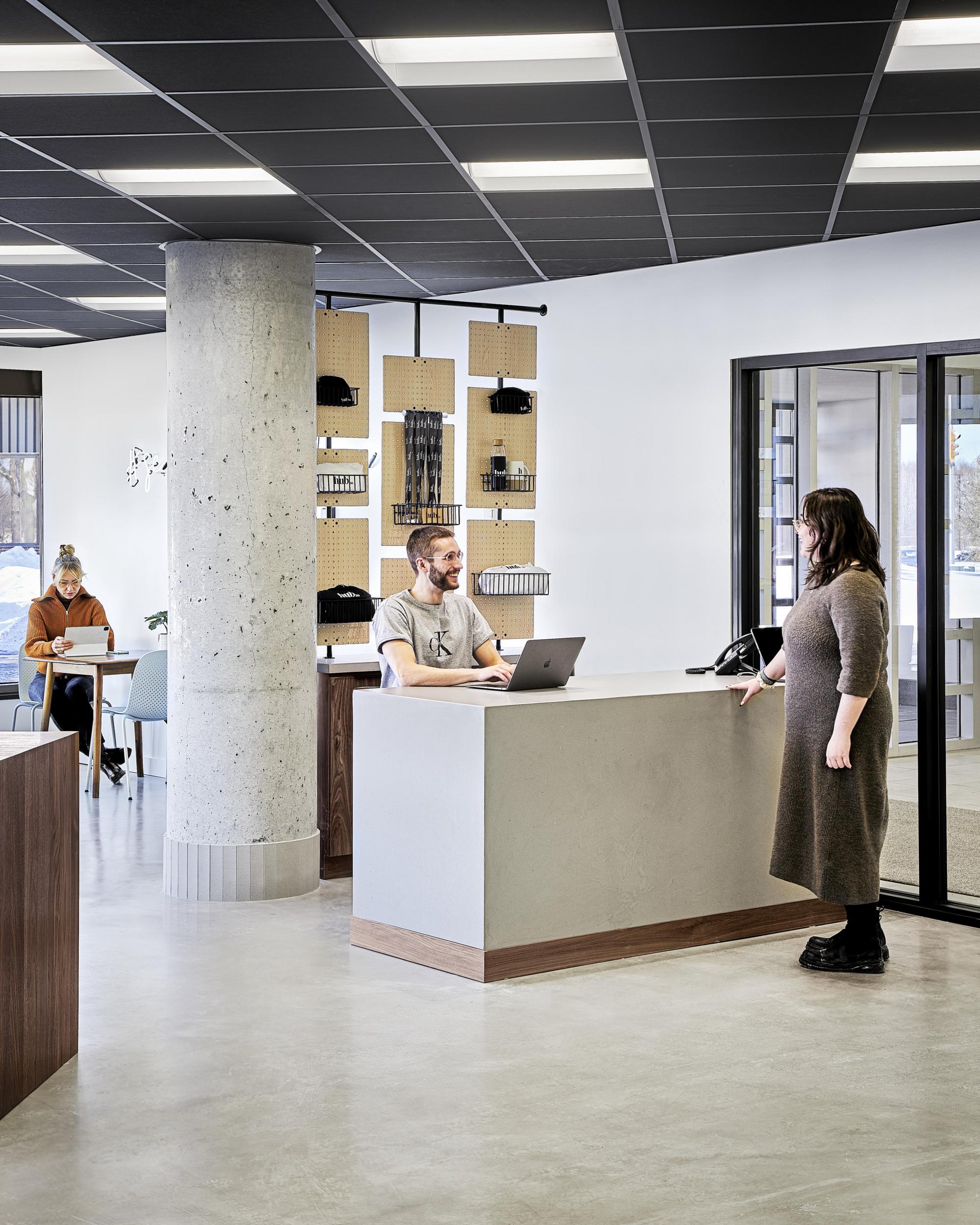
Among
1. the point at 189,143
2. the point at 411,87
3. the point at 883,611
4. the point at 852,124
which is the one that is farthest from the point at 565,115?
the point at 883,611

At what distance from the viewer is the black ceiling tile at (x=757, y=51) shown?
4090 millimetres

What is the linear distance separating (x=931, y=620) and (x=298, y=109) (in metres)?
3.63

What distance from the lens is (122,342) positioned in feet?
36.3

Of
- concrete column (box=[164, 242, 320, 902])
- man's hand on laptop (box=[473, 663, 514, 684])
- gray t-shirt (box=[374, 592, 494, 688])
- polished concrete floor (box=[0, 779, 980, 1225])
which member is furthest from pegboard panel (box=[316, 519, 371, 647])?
polished concrete floor (box=[0, 779, 980, 1225])

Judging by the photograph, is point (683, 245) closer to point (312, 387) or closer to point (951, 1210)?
point (312, 387)

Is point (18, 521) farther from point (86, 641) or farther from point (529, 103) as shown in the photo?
point (529, 103)

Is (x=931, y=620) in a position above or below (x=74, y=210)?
below

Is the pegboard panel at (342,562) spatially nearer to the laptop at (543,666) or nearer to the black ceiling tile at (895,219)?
the laptop at (543,666)

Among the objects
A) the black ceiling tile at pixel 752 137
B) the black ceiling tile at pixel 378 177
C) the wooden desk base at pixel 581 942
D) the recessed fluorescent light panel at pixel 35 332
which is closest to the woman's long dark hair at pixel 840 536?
the black ceiling tile at pixel 752 137

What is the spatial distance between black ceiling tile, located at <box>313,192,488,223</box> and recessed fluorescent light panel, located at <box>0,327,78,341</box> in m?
4.72

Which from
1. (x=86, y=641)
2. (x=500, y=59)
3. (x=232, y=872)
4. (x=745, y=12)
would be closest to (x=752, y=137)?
(x=500, y=59)

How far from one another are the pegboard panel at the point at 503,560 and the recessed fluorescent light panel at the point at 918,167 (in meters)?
2.84

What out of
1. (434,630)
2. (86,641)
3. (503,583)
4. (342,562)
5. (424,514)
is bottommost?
(86,641)

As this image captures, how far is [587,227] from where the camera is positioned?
6711 millimetres
